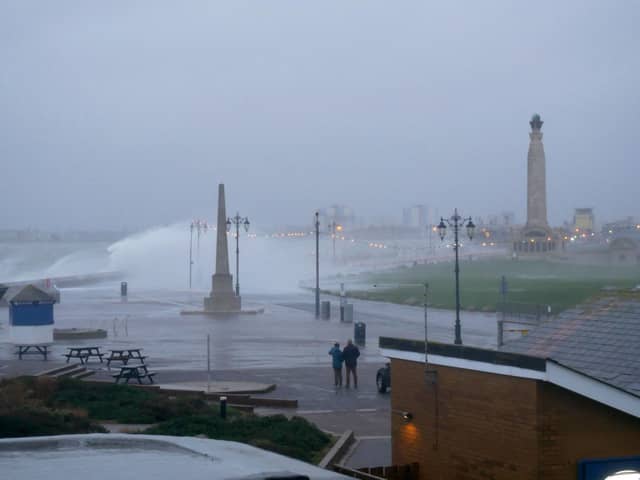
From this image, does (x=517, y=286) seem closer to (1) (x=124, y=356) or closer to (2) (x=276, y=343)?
(2) (x=276, y=343)

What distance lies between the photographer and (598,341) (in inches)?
420

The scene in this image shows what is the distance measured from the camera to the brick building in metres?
9.82

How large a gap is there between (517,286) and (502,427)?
5608 cm

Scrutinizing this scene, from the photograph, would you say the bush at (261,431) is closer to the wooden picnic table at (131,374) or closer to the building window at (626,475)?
the building window at (626,475)

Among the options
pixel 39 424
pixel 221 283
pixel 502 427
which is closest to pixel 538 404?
pixel 502 427

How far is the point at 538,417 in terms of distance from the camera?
994 cm

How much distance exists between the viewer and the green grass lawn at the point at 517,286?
52.0m

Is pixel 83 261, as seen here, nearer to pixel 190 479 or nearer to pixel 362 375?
pixel 362 375

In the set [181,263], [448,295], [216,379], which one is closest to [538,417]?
[216,379]

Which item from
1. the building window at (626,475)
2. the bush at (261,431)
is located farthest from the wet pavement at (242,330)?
the building window at (626,475)

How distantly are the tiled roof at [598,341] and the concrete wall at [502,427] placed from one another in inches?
19.5

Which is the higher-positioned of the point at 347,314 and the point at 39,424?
the point at 39,424

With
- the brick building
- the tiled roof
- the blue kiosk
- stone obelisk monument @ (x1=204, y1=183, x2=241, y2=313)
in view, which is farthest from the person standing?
stone obelisk monument @ (x1=204, y1=183, x2=241, y2=313)

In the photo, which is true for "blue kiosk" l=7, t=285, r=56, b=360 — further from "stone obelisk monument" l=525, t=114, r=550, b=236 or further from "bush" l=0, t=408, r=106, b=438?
"stone obelisk monument" l=525, t=114, r=550, b=236
